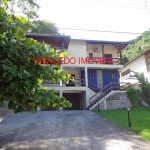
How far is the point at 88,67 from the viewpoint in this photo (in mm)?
19266

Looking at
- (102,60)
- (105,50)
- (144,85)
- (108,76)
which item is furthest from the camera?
(105,50)

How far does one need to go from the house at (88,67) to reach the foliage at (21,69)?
43.2 feet

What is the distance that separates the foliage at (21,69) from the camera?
3.00 meters

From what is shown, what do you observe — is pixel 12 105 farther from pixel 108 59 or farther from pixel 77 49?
pixel 108 59

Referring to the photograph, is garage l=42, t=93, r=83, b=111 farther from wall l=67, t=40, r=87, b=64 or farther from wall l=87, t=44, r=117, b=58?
wall l=87, t=44, r=117, b=58

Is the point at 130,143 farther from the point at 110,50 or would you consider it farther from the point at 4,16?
the point at 110,50

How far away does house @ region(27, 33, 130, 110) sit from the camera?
17.5m

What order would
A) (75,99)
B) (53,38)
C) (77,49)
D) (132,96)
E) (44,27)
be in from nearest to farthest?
(132,96) < (53,38) < (77,49) < (75,99) < (44,27)

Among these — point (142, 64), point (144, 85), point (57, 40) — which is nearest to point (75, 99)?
point (57, 40)

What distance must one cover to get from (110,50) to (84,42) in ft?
12.5

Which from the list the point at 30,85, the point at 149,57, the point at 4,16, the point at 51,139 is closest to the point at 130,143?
the point at 51,139

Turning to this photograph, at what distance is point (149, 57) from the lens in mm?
22375

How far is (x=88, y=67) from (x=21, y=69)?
1622 cm

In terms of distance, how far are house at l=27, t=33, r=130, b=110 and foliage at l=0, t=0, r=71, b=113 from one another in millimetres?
13172
